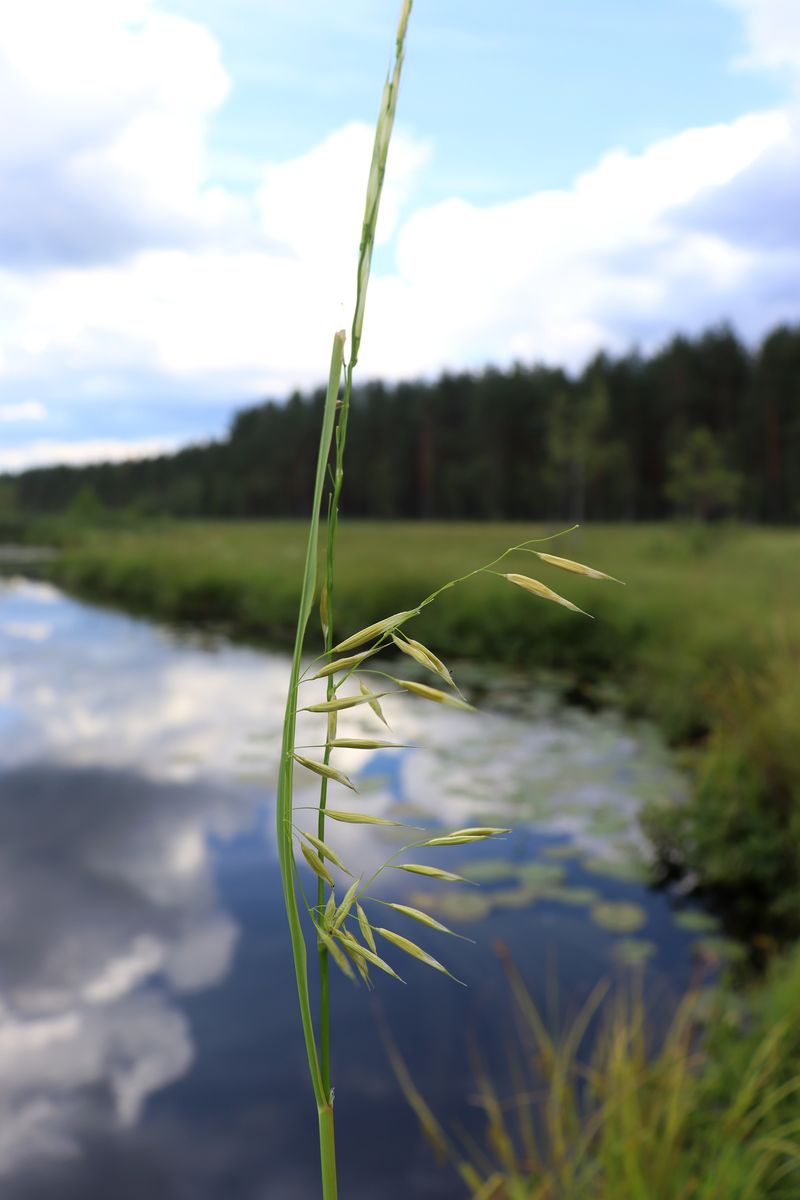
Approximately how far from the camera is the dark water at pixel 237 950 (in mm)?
3676

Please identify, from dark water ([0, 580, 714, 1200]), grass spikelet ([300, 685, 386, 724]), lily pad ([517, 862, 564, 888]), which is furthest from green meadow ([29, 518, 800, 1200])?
grass spikelet ([300, 685, 386, 724])

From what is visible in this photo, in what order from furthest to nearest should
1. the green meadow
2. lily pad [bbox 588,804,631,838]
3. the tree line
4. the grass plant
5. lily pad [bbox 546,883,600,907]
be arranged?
the tree line
lily pad [bbox 588,804,631,838]
lily pad [bbox 546,883,600,907]
the green meadow
the grass plant

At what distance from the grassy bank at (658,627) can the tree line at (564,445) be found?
6.49m

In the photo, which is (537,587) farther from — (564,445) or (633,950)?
(564,445)

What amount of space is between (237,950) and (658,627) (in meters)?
5.95

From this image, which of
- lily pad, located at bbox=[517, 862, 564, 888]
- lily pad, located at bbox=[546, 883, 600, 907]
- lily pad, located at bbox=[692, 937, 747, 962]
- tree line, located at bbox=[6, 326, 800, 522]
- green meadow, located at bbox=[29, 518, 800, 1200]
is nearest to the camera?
green meadow, located at bbox=[29, 518, 800, 1200]

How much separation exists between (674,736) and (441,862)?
242 cm

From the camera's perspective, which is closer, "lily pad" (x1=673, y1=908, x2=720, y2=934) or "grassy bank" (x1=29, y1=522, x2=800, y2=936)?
"lily pad" (x1=673, y1=908, x2=720, y2=934)

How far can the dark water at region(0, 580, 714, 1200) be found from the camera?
3.68 m

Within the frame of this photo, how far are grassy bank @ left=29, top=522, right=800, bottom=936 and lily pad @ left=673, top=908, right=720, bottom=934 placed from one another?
0.18 metres

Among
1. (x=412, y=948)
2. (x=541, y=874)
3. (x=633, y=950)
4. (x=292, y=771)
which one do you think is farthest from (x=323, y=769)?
(x=541, y=874)

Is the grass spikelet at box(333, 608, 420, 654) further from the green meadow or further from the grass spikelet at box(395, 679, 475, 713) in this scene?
the green meadow

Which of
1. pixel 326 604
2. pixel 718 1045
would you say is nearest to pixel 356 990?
pixel 718 1045

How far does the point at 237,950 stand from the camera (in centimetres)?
494
